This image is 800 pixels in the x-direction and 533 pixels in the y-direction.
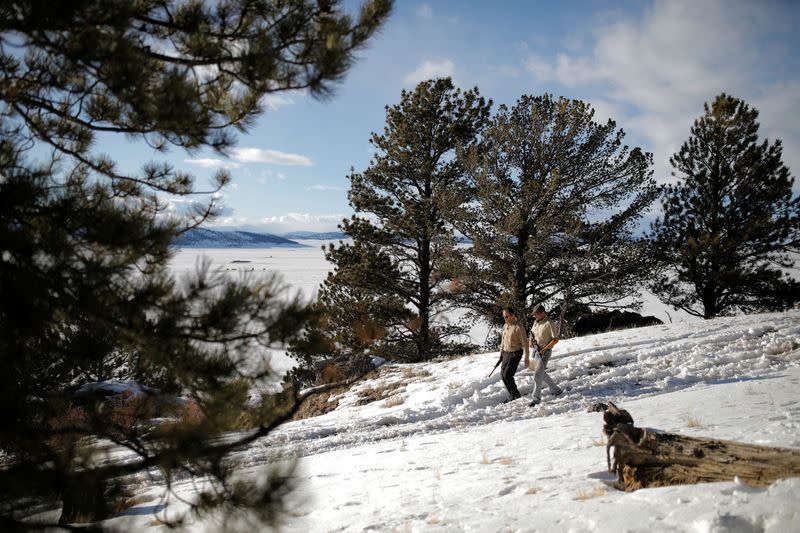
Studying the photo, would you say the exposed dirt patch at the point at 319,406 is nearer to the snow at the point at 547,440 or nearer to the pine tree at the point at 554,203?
the snow at the point at 547,440

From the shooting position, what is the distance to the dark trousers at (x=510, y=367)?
9594 millimetres

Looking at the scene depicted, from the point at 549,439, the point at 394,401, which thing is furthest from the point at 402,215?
the point at 549,439

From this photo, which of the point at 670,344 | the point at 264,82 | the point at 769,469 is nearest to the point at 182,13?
the point at 264,82

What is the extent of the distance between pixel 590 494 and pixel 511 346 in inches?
214

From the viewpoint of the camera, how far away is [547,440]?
6.54m

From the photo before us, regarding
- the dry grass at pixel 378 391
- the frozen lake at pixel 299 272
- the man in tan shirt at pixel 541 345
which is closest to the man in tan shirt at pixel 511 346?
the man in tan shirt at pixel 541 345

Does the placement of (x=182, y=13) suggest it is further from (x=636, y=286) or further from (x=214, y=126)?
(x=636, y=286)

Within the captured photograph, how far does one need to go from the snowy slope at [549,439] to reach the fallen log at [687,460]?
0.21 meters

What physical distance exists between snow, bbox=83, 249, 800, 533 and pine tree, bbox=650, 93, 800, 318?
16.8 feet

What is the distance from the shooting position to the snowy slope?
3.55 m

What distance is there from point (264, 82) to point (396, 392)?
32.6ft

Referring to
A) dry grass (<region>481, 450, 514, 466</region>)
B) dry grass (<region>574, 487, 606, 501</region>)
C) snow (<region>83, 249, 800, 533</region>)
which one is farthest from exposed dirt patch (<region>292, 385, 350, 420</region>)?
dry grass (<region>574, 487, 606, 501</region>)

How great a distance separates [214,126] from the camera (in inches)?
146

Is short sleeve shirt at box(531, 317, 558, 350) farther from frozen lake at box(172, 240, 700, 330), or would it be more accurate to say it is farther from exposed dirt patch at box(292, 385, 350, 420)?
exposed dirt patch at box(292, 385, 350, 420)
